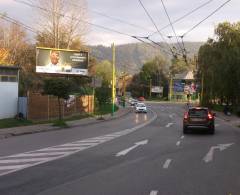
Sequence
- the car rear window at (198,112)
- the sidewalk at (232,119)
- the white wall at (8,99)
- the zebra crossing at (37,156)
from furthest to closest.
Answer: the sidewalk at (232,119), the white wall at (8,99), the car rear window at (198,112), the zebra crossing at (37,156)

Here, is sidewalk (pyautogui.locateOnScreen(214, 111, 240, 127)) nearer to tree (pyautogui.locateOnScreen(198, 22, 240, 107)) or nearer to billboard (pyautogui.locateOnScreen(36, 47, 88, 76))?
tree (pyautogui.locateOnScreen(198, 22, 240, 107))

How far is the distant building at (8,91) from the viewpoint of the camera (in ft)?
132

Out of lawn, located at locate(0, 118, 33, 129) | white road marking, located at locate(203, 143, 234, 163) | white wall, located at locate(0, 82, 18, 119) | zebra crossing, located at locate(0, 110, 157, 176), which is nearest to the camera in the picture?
zebra crossing, located at locate(0, 110, 157, 176)

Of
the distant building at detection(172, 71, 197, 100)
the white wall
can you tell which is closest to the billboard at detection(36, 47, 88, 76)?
the white wall

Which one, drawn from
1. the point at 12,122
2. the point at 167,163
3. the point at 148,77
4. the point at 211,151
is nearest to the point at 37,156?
the point at 167,163

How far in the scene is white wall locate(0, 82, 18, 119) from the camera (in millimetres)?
40281

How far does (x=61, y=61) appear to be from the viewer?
62938 millimetres

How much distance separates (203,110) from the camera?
113ft

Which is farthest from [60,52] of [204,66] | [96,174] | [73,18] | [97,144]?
[96,174]

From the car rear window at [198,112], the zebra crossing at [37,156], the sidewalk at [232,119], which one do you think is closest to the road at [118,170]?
the zebra crossing at [37,156]

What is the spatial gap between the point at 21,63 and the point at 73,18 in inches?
451

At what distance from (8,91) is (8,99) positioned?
2.12 ft

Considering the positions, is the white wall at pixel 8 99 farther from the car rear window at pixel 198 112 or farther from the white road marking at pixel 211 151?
the white road marking at pixel 211 151

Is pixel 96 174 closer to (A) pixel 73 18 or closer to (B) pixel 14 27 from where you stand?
(A) pixel 73 18
